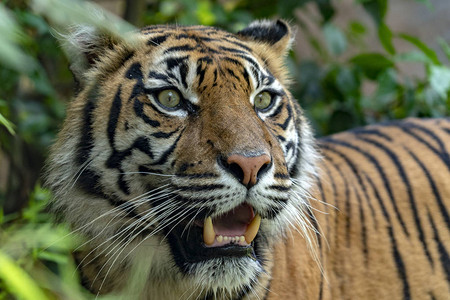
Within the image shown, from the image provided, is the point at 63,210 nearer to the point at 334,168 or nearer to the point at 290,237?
the point at 290,237

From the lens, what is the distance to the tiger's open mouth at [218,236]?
70.2 inches

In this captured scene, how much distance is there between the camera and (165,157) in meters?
1.84

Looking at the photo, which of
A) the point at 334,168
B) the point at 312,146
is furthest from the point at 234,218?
the point at 334,168

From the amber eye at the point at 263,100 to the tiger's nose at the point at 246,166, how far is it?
0.41 meters

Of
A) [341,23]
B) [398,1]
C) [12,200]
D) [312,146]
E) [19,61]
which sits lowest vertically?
[12,200]

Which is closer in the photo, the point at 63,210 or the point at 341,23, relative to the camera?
the point at 63,210

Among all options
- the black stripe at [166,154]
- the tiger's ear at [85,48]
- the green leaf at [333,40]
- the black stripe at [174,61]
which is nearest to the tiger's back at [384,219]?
the black stripe at [166,154]

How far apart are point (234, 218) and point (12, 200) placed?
6.95 feet

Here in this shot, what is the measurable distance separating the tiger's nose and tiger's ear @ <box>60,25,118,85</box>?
75cm

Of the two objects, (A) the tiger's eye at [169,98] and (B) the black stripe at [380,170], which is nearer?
(A) the tiger's eye at [169,98]

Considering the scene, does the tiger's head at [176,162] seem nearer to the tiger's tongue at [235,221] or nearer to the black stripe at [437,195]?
the tiger's tongue at [235,221]

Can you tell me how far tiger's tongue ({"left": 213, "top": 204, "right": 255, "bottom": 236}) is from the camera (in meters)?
1.81

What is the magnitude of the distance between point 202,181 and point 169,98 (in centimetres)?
36

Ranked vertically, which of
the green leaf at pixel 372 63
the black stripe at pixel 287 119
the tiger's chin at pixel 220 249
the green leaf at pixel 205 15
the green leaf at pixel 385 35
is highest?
the green leaf at pixel 385 35
